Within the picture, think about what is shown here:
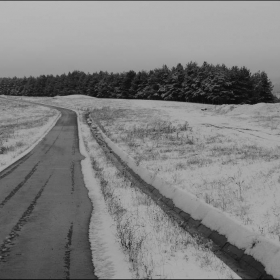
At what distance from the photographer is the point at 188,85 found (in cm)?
6950

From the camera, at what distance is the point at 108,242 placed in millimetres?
6352

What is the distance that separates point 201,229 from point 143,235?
60.3 inches

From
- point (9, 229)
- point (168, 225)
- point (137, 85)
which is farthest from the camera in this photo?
point (137, 85)

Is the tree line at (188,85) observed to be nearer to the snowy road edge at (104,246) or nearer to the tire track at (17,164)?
the tire track at (17,164)

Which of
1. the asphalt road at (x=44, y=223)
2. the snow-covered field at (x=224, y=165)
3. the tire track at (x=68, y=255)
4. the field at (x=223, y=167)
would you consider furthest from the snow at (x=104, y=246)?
the snow-covered field at (x=224, y=165)

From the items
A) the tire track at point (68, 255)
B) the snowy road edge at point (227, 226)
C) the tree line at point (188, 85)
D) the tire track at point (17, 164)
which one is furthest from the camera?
the tree line at point (188, 85)

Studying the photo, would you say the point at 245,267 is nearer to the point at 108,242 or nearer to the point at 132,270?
the point at 132,270

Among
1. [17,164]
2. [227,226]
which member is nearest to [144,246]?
[227,226]

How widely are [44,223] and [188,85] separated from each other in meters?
65.1

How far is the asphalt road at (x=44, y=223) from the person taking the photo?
5199 mm

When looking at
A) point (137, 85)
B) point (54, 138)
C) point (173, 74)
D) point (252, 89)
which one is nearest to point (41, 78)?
point (137, 85)

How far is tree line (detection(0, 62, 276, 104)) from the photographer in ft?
214

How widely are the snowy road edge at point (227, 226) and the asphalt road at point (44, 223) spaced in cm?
258

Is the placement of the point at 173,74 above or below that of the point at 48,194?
above
